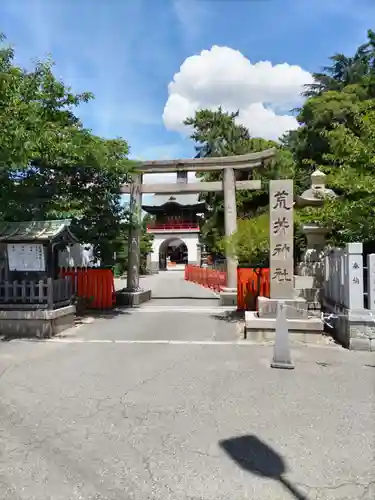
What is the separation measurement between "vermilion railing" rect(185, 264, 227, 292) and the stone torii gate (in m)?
2.73

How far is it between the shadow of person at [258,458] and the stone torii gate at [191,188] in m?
11.9

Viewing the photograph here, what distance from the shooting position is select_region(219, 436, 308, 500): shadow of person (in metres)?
3.31

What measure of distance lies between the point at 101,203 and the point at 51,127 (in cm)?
329

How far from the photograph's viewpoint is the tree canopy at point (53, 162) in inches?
324

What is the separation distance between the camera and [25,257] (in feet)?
31.3

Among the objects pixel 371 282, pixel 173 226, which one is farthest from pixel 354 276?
pixel 173 226

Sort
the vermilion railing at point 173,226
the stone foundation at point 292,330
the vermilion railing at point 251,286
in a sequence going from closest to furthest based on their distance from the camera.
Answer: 1. the stone foundation at point 292,330
2. the vermilion railing at point 251,286
3. the vermilion railing at point 173,226

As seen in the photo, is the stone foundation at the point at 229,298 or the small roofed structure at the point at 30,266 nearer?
the small roofed structure at the point at 30,266

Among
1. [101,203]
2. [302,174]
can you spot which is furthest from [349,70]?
[101,203]

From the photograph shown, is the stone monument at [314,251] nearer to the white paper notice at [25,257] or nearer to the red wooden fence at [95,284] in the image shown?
the red wooden fence at [95,284]

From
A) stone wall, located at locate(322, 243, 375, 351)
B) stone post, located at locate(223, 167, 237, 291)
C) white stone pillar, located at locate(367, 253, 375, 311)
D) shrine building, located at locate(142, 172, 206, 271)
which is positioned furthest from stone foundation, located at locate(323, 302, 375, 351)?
shrine building, located at locate(142, 172, 206, 271)

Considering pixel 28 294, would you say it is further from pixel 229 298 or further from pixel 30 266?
pixel 229 298

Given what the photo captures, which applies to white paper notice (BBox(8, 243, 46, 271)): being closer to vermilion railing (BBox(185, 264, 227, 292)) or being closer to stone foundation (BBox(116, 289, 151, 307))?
stone foundation (BBox(116, 289, 151, 307))

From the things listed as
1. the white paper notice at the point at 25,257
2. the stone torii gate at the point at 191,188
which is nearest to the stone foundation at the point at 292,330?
→ the white paper notice at the point at 25,257
